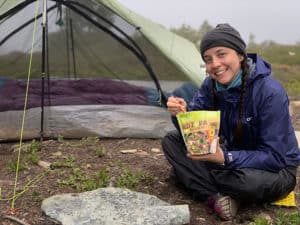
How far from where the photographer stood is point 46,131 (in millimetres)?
5445

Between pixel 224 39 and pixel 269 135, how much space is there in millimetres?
692

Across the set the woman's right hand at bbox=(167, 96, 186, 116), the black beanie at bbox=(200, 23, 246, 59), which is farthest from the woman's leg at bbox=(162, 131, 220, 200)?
the black beanie at bbox=(200, 23, 246, 59)

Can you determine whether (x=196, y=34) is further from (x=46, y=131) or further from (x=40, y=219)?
(x=40, y=219)

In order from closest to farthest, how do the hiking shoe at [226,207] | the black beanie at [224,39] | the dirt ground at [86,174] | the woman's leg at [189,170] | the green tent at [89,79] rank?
the black beanie at [224,39], the hiking shoe at [226,207], the dirt ground at [86,174], the woman's leg at [189,170], the green tent at [89,79]

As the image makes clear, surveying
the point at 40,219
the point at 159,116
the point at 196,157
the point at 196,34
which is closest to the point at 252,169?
the point at 196,157


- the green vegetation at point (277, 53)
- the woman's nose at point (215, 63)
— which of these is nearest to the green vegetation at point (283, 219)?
the woman's nose at point (215, 63)

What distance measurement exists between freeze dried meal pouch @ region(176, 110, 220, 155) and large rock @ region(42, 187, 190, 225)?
44 centimetres

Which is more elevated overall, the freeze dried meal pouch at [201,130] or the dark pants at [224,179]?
the freeze dried meal pouch at [201,130]

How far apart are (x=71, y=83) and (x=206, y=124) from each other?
3.10 meters

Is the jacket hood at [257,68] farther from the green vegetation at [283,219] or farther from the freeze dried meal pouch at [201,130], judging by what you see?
the green vegetation at [283,219]

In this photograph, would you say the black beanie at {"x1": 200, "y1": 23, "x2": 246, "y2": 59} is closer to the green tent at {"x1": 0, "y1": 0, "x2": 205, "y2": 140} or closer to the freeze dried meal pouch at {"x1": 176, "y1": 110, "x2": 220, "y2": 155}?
the freeze dried meal pouch at {"x1": 176, "y1": 110, "x2": 220, "y2": 155}

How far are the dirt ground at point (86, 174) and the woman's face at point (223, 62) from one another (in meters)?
0.98

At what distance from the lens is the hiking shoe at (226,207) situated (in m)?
3.46

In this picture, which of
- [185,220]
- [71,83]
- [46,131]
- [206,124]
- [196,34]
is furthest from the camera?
[196,34]
